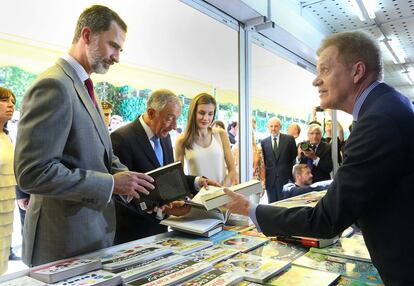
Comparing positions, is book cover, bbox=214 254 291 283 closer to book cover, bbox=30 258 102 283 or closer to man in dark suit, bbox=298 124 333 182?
book cover, bbox=30 258 102 283

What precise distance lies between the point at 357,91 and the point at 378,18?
2305mm

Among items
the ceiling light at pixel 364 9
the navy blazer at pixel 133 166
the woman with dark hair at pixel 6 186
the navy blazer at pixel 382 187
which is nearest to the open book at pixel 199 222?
the navy blazer at pixel 133 166

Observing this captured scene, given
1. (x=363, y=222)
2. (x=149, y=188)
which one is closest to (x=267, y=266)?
(x=363, y=222)

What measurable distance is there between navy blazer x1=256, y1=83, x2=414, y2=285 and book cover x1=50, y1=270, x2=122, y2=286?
1.95 feet

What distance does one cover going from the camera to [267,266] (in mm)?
1051

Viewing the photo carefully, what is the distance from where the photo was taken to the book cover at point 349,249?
3.95ft

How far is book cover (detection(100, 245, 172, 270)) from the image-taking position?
1.01 m

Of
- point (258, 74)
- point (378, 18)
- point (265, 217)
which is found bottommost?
point (265, 217)

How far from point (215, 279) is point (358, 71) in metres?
0.74

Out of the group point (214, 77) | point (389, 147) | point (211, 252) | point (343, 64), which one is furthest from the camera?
point (214, 77)

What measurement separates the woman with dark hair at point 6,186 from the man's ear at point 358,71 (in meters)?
1.60

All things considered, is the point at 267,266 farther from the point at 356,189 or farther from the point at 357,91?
the point at 357,91

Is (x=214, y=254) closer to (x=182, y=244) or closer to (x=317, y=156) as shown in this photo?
(x=182, y=244)

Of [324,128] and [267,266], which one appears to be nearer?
[267,266]
